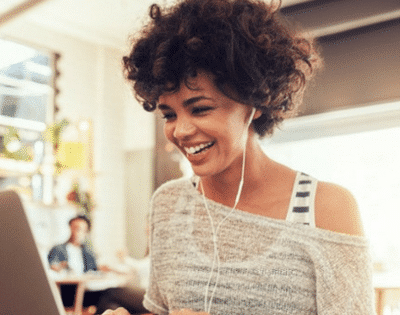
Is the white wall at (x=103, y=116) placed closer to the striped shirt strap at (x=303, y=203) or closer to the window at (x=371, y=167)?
the window at (x=371, y=167)

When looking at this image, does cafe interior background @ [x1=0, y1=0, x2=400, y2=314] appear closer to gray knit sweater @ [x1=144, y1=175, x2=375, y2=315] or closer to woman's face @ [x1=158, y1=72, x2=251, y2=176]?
gray knit sweater @ [x1=144, y1=175, x2=375, y2=315]

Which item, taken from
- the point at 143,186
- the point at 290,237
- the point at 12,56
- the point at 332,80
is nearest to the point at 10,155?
the point at 12,56

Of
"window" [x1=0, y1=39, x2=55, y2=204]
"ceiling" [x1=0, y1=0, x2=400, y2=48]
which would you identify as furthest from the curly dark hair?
"window" [x1=0, y1=39, x2=55, y2=204]

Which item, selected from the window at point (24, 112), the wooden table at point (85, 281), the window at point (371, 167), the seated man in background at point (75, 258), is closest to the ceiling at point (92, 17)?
the window at point (24, 112)

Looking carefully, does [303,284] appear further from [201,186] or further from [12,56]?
[12,56]

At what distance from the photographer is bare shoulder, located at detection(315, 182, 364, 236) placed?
2.97 ft

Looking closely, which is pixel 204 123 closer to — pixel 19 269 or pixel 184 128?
pixel 184 128

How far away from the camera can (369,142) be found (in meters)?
3.90

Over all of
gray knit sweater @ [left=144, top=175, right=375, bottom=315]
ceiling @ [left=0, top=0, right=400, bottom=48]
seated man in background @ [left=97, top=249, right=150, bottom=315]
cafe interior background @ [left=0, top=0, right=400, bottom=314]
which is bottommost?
seated man in background @ [left=97, top=249, right=150, bottom=315]

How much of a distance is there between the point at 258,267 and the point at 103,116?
481 centimetres

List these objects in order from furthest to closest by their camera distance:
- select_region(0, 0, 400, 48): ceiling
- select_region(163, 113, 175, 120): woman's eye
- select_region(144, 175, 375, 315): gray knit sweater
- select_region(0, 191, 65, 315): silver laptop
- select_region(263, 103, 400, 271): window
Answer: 1. select_region(263, 103, 400, 271): window
2. select_region(0, 0, 400, 48): ceiling
3. select_region(163, 113, 175, 120): woman's eye
4. select_region(144, 175, 375, 315): gray knit sweater
5. select_region(0, 191, 65, 315): silver laptop

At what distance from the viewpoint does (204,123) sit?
92cm

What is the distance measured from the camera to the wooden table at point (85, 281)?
3.69 metres

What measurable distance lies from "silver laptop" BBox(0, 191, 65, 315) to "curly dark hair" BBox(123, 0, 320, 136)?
449mm
